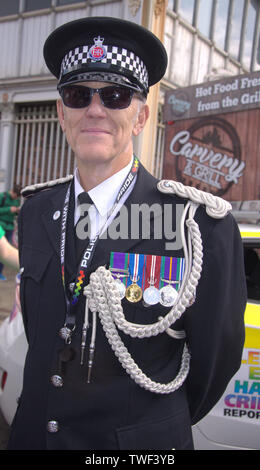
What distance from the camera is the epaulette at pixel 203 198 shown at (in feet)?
4.30

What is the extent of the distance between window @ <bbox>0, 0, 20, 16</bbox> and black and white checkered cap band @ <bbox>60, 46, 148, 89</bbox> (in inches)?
378

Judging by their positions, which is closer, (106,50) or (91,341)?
(91,341)

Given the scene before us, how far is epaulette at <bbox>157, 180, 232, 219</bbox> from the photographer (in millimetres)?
1312

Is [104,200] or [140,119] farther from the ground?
[140,119]

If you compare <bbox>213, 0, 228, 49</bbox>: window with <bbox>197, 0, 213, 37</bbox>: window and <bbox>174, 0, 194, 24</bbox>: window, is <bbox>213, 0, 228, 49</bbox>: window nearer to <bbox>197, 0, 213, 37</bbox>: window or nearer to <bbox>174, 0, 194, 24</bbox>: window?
<bbox>197, 0, 213, 37</bbox>: window

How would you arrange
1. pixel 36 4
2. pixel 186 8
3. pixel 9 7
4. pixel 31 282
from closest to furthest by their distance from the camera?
pixel 31 282
pixel 186 8
pixel 36 4
pixel 9 7

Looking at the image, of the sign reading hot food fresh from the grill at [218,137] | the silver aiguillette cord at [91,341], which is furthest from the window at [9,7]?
the silver aiguillette cord at [91,341]

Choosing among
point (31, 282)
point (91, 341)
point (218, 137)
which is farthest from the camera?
point (218, 137)

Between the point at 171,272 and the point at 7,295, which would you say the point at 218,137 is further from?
the point at 171,272

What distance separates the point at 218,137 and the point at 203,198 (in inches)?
211

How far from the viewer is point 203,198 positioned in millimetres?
1349

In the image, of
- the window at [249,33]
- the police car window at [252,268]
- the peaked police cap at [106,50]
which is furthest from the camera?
the window at [249,33]

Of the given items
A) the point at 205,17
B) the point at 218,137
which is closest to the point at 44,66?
the point at 205,17

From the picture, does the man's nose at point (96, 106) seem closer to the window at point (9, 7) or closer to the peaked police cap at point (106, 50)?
the peaked police cap at point (106, 50)
